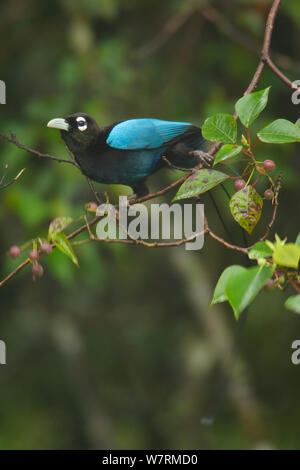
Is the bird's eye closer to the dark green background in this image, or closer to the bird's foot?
the bird's foot

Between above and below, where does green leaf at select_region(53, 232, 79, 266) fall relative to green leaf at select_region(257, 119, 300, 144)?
below

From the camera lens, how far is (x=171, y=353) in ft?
19.6

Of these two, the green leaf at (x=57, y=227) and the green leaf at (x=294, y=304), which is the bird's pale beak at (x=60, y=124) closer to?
the green leaf at (x=57, y=227)

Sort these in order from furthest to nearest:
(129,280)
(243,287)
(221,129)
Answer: (129,280), (221,129), (243,287)

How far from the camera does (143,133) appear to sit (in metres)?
2.01

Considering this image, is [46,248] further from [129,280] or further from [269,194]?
[129,280]

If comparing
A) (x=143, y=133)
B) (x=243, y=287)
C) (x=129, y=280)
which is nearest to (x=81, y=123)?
(x=143, y=133)

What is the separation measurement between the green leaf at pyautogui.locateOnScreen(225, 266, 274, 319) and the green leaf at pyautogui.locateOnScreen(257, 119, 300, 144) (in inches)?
15.1

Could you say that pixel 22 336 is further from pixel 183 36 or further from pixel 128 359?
pixel 183 36

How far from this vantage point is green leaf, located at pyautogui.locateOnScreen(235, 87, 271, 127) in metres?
1.60

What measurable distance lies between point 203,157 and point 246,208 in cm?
36

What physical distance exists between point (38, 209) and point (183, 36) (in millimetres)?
2106

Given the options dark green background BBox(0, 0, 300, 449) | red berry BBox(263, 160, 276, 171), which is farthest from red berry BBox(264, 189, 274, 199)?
dark green background BBox(0, 0, 300, 449)

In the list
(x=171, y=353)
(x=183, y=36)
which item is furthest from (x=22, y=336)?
(x=183, y=36)
